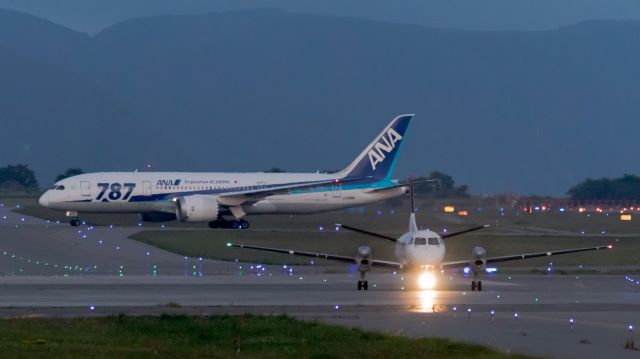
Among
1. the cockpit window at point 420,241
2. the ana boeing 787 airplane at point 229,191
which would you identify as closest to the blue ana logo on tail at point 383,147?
the ana boeing 787 airplane at point 229,191

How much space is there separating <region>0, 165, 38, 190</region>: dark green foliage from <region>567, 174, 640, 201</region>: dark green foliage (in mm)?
68814

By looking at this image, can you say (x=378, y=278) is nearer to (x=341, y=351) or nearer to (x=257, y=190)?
(x=341, y=351)

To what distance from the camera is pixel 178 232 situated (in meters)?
62.2

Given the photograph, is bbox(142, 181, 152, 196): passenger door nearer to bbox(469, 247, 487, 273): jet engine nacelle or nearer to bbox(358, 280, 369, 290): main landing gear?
bbox(358, 280, 369, 290): main landing gear


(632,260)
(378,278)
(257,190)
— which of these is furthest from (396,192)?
(378,278)

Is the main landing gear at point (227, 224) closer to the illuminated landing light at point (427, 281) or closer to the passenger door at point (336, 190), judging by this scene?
the passenger door at point (336, 190)

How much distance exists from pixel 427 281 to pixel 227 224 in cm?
2902

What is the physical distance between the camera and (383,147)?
75250 mm

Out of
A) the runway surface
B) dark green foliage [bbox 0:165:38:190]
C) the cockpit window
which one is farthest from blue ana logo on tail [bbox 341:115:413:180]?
dark green foliage [bbox 0:165:38:190]

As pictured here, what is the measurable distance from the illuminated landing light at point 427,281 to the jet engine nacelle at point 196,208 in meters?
26.2

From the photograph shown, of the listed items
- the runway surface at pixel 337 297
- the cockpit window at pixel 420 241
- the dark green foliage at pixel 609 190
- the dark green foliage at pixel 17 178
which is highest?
→ the dark green foliage at pixel 17 178

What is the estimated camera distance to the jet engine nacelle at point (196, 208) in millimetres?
66688

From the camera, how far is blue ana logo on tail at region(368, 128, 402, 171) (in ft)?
246

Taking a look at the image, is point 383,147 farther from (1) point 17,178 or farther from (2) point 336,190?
(1) point 17,178
